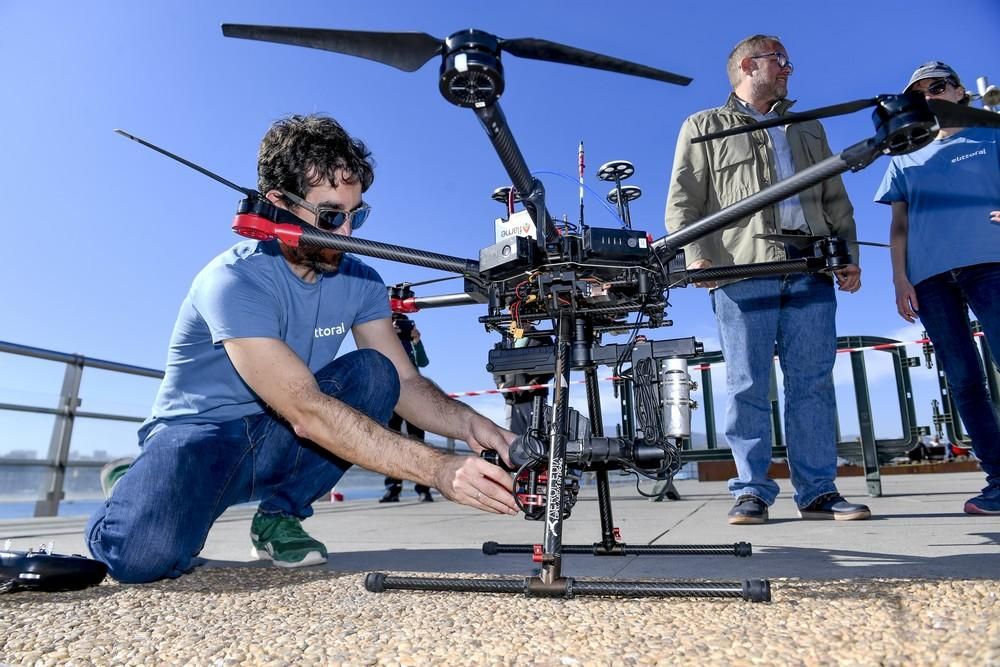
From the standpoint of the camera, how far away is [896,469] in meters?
8.16

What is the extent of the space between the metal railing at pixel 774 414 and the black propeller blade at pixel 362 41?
344 cm

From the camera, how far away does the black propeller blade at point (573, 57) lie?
1000 mm

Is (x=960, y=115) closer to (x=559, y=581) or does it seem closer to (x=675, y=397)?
(x=675, y=397)

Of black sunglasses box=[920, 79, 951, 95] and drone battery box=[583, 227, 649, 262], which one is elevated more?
black sunglasses box=[920, 79, 951, 95]

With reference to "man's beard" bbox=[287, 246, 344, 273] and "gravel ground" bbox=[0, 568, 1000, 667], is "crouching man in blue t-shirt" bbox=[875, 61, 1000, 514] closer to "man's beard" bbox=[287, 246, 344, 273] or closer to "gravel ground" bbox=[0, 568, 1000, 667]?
"gravel ground" bbox=[0, 568, 1000, 667]

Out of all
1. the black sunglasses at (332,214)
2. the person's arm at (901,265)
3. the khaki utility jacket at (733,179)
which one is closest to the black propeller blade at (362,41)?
the black sunglasses at (332,214)

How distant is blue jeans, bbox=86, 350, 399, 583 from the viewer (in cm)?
162

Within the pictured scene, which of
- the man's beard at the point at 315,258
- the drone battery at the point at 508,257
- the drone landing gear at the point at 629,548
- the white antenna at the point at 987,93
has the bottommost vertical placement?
the drone landing gear at the point at 629,548

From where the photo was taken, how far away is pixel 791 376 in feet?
8.89

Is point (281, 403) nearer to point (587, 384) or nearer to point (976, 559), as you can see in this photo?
point (587, 384)

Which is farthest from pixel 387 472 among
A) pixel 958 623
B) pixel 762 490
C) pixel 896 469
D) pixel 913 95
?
pixel 896 469

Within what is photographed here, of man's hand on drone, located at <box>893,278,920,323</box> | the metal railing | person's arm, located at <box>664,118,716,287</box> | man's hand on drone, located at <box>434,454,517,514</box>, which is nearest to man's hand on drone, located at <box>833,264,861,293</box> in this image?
man's hand on drone, located at <box>893,278,920,323</box>

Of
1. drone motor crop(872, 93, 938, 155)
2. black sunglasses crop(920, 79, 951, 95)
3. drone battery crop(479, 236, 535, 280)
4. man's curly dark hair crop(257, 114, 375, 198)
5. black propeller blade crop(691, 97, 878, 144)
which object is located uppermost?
black sunglasses crop(920, 79, 951, 95)

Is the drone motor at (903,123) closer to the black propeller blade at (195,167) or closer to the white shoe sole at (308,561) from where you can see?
the black propeller blade at (195,167)
